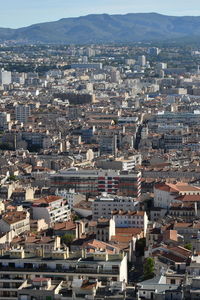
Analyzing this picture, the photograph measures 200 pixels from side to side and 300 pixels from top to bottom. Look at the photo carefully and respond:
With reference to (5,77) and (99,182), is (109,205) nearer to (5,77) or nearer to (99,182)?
(99,182)

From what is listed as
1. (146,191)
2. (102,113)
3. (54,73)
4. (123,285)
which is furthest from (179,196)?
(54,73)

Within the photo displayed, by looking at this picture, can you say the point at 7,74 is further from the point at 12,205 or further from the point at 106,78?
the point at 12,205

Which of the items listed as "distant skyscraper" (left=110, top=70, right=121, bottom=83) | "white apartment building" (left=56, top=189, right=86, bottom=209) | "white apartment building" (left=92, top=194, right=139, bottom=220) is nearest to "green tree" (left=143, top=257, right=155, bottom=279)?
"white apartment building" (left=92, top=194, right=139, bottom=220)

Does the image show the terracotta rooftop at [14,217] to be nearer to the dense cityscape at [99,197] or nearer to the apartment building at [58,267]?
the dense cityscape at [99,197]

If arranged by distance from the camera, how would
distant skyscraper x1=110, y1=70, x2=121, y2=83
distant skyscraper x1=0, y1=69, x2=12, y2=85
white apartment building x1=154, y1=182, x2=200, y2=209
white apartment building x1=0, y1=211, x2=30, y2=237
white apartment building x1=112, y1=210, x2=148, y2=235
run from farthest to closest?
distant skyscraper x1=0, y1=69, x2=12, y2=85 → distant skyscraper x1=110, y1=70, x2=121, y2=83 → white apartment building x1=154, y1=182, x2=200, y2=209 → white apartment building x1=112, y1=210, x2=148, y2=235 → white apartment building x1=0, y1=211, x2=30, y2=237

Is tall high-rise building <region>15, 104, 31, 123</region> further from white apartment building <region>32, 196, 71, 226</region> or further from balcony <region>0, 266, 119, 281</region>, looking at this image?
balcony <region>0, 266, 119, 281</region>

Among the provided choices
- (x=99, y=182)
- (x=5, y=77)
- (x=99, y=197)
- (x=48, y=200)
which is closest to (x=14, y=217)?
(x=48, y=200)
